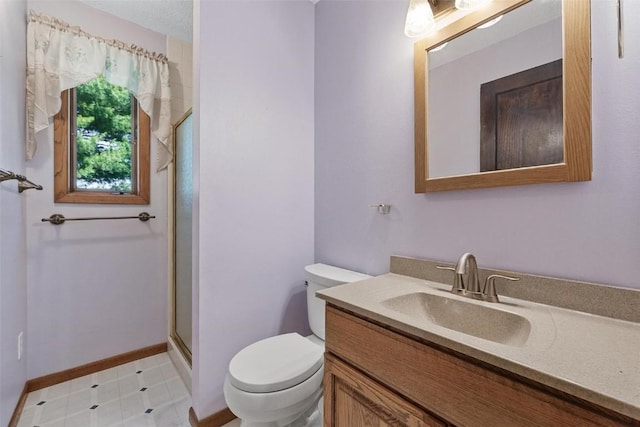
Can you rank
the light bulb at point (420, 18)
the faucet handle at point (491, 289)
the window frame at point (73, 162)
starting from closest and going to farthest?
the faucet handle at point (491, 289) < the light bulb at point (420, 18) < the window frame at point (73, 162)

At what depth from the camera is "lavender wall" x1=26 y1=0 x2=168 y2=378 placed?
178 centimetres

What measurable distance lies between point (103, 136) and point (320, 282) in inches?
75.7

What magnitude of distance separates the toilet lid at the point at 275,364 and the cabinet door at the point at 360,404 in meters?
0.22

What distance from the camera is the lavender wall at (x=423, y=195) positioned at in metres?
0.78

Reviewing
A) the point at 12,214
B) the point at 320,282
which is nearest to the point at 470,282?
the point at 320,282

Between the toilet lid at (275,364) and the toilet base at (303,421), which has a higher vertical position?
the toilet lid at (275,364)

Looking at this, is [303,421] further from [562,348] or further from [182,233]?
[182,233]

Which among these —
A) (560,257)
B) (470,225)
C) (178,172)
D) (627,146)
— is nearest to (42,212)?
(178,172)

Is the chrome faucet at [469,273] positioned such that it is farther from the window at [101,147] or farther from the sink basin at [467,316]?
the window at [101,147]

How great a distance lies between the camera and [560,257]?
0.88 m

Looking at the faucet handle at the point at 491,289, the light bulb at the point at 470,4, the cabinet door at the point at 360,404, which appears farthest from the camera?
the light bulb at the point at 470,4

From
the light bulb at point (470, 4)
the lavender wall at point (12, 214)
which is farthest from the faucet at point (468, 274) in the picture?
the lavender wall at point (12, 214)

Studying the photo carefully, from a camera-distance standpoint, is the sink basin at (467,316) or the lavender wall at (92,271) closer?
the sink basin at (467,316)

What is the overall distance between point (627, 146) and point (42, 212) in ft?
9.29
